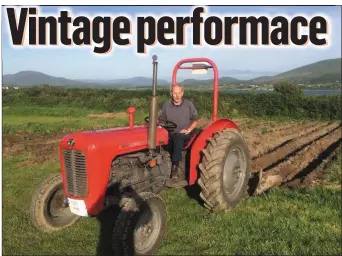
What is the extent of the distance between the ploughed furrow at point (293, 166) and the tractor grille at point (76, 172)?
2453 millimetres

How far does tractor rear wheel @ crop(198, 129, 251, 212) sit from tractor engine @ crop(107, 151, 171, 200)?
0.44 meters

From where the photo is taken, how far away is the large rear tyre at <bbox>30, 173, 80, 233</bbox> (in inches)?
158

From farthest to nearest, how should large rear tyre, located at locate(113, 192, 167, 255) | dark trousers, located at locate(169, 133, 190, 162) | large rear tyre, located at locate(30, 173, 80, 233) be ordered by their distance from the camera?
1. dark trousers, located at locate(169, 133, 190, 162)
2. large rear tyre, located at locate(30, 173, 80, 233)
3. large rear tyre, located at locate(113, 192, 167, 255)

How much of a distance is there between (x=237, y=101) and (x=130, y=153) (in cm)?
1829

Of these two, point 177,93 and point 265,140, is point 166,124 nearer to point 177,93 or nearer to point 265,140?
point 177,93

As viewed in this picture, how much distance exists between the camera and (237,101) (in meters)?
21.7

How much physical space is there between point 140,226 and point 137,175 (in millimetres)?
730

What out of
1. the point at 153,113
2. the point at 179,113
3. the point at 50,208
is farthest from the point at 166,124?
the point at 50,208

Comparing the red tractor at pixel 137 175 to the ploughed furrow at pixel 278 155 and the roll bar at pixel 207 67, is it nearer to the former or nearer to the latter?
the roll bar at pixel 207 67

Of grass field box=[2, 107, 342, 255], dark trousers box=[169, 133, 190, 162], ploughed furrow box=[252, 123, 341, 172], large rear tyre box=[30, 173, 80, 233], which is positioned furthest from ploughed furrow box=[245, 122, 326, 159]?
large rear tyre box=[30, 173, 80, 233]

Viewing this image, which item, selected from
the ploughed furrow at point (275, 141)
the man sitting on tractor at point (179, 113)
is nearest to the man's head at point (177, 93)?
the man sitting on tractor at point (179, 113)

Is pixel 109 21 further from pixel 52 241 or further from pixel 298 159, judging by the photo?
pixel 298 159

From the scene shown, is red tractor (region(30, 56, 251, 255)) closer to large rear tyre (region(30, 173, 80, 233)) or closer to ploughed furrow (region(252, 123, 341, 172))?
large rear tyre (region(30, 173, 80, 233))

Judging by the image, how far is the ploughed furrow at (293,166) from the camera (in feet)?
17.3
